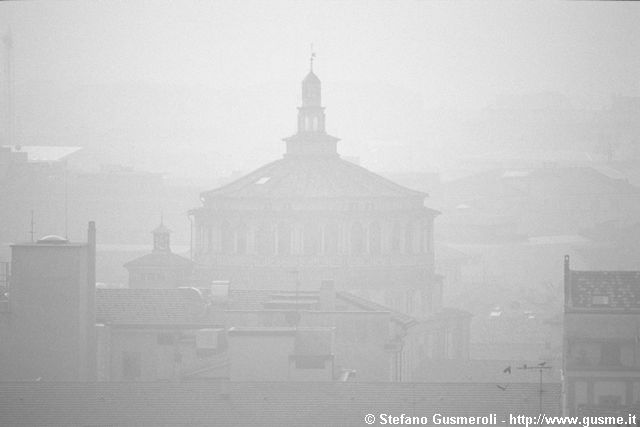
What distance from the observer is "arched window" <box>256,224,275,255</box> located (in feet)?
301

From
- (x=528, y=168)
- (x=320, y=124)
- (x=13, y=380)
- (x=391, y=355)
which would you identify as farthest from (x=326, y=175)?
(x=528, y=168)

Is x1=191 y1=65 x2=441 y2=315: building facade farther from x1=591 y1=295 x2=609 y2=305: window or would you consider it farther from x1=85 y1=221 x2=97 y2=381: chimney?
x1=591 y1=295 x2=609 y2=305: window

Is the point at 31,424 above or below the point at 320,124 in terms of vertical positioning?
below

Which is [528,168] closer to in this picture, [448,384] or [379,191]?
[379,191]

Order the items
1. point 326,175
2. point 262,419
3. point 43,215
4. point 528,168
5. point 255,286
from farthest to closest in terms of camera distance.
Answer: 1. point 528,168
2. point 43,215
3. point 326,175
4. point 255,286
5. point 262,419

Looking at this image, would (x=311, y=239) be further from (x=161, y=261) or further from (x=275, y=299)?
(x=275, y=299)

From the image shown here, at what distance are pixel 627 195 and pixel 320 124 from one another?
72413mm

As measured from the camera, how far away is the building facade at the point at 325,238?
298 ft

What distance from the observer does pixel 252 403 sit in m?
52.4

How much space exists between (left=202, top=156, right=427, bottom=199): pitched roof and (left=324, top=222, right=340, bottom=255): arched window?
59.2 inches

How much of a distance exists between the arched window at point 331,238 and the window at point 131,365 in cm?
2855

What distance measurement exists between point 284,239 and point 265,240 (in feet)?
2.60

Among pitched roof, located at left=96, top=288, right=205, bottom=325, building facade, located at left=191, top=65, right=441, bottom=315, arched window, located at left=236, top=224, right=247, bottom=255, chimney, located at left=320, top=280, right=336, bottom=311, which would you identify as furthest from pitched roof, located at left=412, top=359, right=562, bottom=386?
arched window, located at left=236, top=224, right=247, bottom=255

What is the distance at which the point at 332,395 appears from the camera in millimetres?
52812
